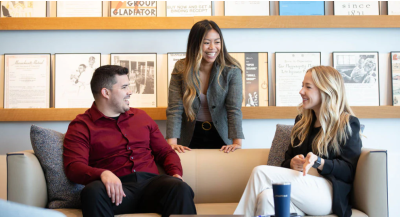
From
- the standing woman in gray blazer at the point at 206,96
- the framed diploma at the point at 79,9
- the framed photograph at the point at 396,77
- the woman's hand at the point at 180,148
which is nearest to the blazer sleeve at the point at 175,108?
the standing woman in gray blazer at the point at 206,96

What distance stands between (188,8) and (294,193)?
202cm

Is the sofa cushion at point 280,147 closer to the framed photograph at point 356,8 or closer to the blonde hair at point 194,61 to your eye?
the blonde hair at point 194,61

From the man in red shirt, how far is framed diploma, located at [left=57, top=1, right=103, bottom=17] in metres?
1.15

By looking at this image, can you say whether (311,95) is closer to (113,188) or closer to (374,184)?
(374,184)

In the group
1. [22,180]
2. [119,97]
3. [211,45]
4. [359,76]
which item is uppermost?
[211,45]

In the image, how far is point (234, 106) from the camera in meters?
2.73

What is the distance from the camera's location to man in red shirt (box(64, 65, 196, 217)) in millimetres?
2018

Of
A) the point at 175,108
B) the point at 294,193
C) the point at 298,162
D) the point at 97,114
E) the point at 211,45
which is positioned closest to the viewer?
the point at 294,193

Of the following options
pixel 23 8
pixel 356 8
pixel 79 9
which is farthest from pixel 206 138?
pixel 23 8

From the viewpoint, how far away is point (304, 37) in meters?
3.43

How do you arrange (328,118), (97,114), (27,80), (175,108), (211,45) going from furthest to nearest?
(27,80), (175,108), (211,45), (97,114), (328,118)

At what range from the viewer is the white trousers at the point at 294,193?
2000 mm

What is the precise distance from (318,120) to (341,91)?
0.22 meters

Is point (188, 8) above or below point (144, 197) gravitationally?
above
